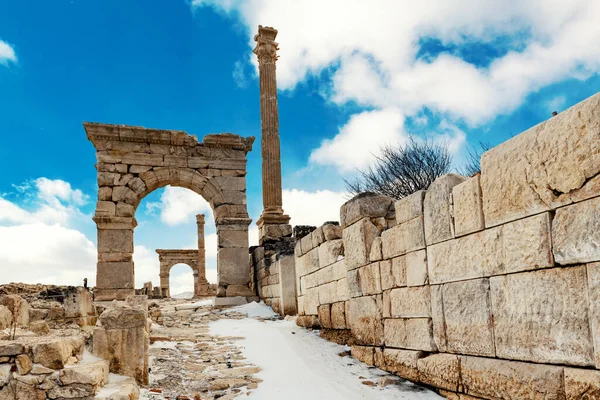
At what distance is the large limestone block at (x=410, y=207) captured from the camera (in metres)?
4.43

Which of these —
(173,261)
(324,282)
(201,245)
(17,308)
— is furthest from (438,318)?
(173,261)

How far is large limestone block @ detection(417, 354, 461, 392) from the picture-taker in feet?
12.6

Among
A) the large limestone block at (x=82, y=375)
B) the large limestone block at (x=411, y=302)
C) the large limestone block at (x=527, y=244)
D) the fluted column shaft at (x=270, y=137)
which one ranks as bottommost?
the large limestone block at (x=82, y=375)

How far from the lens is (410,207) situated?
181 inches

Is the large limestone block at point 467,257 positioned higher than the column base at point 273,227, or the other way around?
the column base at point 273,227

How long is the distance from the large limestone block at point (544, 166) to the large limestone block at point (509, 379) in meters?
0.97

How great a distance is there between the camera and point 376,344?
5211 millimetres

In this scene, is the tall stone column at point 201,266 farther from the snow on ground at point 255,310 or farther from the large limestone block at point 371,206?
the large limestone block at point 371,206

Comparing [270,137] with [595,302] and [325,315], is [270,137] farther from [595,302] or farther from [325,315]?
[595,302]

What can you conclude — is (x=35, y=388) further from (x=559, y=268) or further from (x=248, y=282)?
(x=248, y=282)

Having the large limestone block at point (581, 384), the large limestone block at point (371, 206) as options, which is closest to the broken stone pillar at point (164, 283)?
the large limestone block at point (371, 206)

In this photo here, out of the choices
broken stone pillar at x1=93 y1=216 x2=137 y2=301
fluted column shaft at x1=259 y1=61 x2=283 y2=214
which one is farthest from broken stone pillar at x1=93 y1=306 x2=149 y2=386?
fluted column shaft at x1=259 y1=61 x2=283 y2=214

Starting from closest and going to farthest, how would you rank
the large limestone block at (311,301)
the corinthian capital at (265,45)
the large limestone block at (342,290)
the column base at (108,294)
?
the large limestone block at (342,290) < the large limestone block at (311,301) < the column base at (108,294) < the corinthian capital at (265,45)

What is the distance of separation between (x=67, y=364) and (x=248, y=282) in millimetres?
9780
